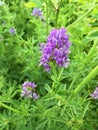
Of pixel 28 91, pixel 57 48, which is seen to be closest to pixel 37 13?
pixel 28 91

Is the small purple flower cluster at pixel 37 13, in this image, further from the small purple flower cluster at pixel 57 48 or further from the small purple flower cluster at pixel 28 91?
the small purple flower cluster at pixel 57 48

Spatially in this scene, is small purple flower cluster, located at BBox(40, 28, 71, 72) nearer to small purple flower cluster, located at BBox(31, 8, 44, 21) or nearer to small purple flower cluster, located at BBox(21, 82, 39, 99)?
small purple flower cluster, located at BBox(21, 82, 39, 99)

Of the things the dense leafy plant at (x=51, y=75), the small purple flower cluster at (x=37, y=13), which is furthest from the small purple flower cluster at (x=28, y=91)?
the small purple flower cluster at (x=37, y=13)

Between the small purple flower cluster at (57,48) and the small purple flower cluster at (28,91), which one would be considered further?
the small purple flower cluster at (28,91)

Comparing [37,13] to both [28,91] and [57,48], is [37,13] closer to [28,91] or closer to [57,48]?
[28,91]

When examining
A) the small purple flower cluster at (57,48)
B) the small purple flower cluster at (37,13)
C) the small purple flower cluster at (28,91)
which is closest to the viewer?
the small purple flower cluster at (57,48)

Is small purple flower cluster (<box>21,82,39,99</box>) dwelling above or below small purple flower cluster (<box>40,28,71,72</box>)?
below

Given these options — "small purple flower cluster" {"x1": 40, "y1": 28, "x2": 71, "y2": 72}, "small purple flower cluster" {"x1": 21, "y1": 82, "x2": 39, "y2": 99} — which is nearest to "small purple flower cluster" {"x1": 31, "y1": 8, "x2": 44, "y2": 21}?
"small purple flower cluster" {"x1": 21, "y1": 82, "x2": 39, "y2": 99}

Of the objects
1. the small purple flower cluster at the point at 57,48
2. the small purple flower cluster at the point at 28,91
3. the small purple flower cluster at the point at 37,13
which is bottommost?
the small purple flower cluster at the point at 28,91
